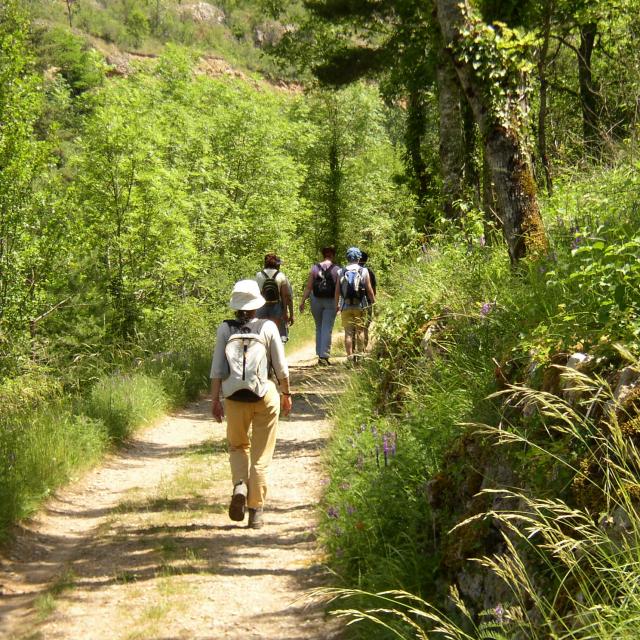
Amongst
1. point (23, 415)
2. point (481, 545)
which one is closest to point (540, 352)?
point (481, 545)

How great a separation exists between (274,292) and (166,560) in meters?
6.62

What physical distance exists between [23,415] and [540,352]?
763cm

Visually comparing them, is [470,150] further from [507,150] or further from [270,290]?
[507,150]

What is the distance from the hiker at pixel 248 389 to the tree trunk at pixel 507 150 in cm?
219

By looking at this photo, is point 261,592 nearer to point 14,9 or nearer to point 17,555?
point 17,555

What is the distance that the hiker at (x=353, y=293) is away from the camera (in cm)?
1246

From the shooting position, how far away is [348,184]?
4059 centimetres

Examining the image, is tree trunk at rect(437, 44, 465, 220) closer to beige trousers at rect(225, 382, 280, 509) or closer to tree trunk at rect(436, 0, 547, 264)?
tree trunk at rect(436, 0, 547, 264)

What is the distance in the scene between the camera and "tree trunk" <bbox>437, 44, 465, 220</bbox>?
43.9 feet

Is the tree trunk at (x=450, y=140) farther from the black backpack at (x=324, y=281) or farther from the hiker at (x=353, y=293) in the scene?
the black backpack at (x=324, y=281)

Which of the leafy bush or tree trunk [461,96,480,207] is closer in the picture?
the leafy bush

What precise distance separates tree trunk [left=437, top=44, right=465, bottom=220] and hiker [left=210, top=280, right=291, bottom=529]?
288 inches

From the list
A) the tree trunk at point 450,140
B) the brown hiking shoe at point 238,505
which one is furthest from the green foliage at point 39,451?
the tree trunk at point 450,140

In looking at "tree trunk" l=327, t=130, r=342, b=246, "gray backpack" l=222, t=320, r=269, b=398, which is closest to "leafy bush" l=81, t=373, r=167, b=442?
"gray backpack" l=222, t=320, r=269, b=398
